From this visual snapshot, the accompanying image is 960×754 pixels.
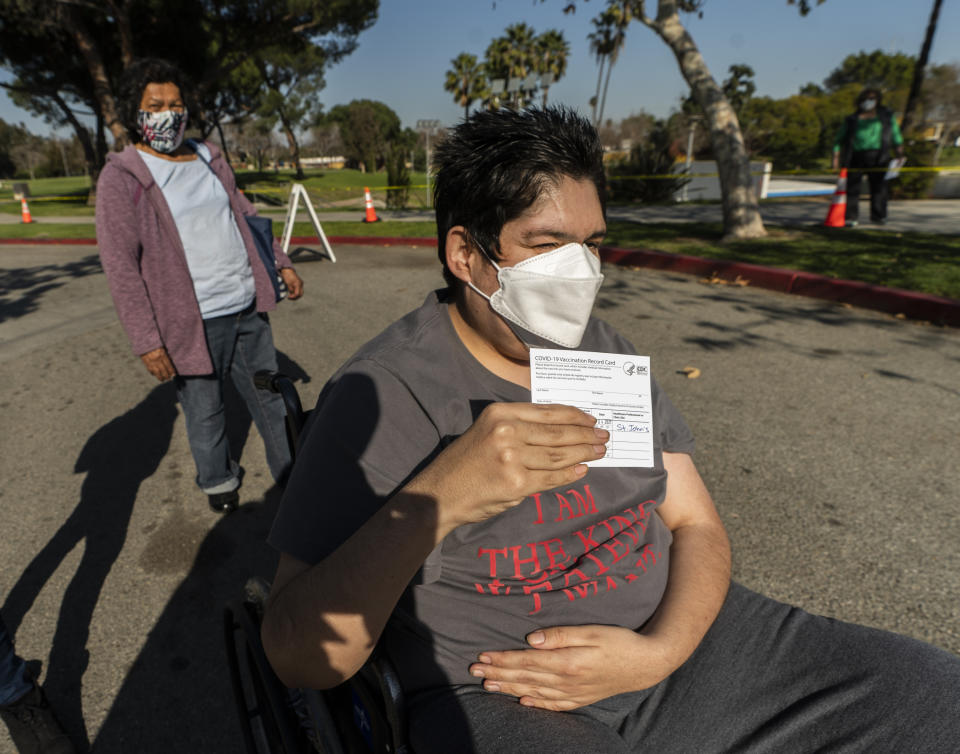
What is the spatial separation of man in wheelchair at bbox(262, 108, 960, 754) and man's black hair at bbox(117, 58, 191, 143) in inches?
71.5

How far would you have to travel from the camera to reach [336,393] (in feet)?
3.68

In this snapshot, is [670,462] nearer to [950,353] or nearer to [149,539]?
[149,539]

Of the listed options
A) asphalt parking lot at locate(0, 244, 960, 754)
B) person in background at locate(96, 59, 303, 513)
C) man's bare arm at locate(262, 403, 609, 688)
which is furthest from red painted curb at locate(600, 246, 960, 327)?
man's bare arm at locate(262, 403, 609, 688)

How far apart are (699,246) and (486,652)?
7962 millimetres

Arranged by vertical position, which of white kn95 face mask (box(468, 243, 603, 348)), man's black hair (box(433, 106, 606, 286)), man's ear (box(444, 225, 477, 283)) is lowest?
white kn95 face mask (box(468, 243, 603, 348))

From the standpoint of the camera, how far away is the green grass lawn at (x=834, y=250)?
238 inches

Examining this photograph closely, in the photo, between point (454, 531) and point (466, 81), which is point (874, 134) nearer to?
point (454, 531)

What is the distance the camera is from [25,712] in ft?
5.57

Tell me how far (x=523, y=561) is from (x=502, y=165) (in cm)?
80

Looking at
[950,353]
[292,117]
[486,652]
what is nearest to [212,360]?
[486,652]

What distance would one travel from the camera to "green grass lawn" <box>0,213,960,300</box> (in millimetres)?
6057

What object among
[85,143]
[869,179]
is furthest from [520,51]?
[869,179]

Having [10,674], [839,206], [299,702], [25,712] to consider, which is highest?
[839,206]

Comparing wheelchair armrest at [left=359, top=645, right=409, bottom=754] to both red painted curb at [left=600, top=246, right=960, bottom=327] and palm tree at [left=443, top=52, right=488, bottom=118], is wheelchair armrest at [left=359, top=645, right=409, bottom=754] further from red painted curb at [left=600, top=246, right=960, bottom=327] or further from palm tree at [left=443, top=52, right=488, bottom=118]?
palm tree at [left=443, top=52, right=488, bottom=118]
